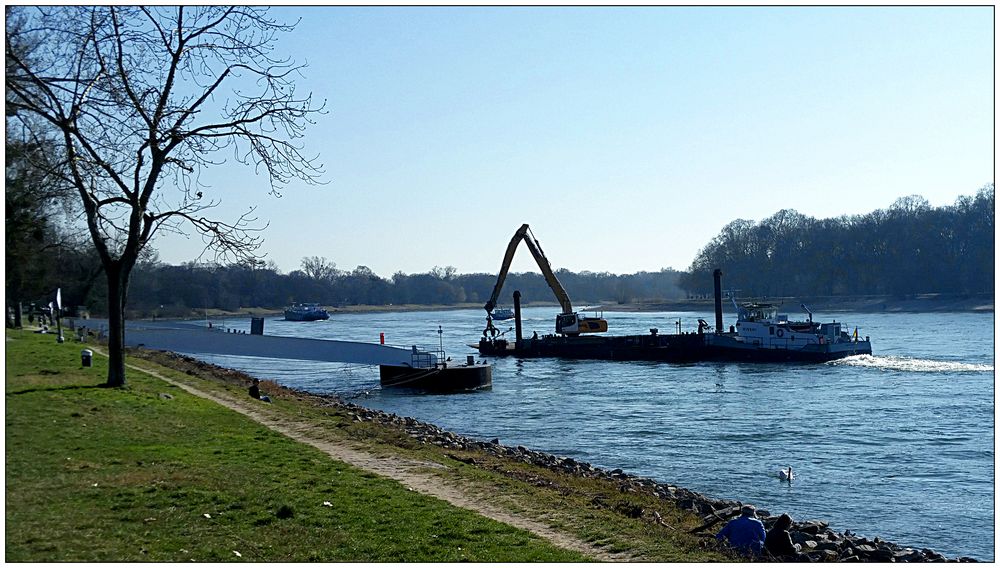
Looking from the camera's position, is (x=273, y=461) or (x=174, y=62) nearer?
(x=273, y=461)

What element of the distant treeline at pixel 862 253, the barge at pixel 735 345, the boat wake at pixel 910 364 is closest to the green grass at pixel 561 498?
the boat wake at pixel 910 364

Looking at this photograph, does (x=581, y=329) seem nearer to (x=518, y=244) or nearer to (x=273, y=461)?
(x=518, y=244)

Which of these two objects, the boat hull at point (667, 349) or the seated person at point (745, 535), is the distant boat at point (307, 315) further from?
the seated person at point (745, 535)

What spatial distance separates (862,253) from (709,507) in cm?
12490

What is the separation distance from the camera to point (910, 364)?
49.1 m

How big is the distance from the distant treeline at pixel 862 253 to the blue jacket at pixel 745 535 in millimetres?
102025

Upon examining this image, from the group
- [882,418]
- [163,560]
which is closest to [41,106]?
[163,560]

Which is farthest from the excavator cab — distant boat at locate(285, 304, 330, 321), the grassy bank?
distant boat at locate(285, 304, 330, 321)

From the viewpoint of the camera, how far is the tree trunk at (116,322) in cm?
2123

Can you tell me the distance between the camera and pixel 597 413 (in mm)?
33125

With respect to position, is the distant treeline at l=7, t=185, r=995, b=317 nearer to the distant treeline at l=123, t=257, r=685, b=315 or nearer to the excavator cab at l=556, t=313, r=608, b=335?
the distant treeline at l=123, t=257, r=685, b=315

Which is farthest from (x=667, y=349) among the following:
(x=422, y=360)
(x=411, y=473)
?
(x=411, y=473)

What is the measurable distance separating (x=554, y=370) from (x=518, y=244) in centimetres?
2292

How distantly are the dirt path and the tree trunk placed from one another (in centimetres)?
274
